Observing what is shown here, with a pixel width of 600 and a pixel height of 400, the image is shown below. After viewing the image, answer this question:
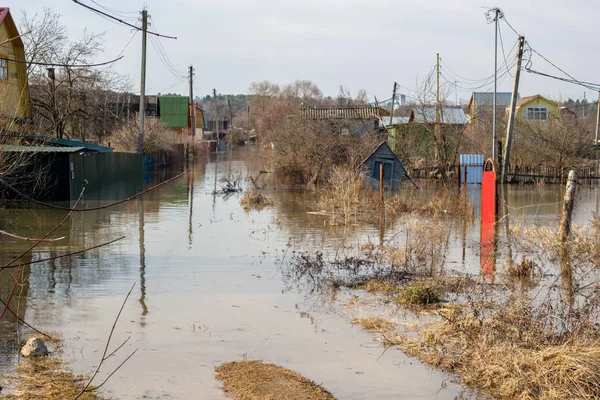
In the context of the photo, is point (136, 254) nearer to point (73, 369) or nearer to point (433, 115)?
point (73, 369)

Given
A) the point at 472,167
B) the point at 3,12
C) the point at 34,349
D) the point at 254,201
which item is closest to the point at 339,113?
the point at 472,167

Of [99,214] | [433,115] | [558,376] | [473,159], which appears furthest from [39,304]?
[433,115]

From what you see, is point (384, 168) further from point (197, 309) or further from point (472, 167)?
point (197, 309)

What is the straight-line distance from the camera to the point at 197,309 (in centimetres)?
1105

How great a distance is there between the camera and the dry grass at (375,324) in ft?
32.5

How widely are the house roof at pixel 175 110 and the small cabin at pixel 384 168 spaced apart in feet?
180

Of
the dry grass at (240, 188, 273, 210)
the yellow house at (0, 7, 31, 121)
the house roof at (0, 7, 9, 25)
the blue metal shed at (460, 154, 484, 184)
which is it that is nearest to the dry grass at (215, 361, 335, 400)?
the dry grass at (240, 188, 273, 210)

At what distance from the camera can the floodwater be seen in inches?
318

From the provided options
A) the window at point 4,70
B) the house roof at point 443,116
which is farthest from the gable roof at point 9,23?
the house roof at point 443,116

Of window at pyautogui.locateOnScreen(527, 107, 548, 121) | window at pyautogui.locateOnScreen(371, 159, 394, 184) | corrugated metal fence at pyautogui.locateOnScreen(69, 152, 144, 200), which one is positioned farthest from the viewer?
window at pyautogui.locateOnScreen(527, 107, 548, 121)

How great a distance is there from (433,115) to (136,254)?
105 ft

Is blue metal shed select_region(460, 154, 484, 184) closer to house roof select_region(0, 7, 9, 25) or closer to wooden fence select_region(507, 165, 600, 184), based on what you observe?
wooden fence select_region(507, 165, 600, 184)

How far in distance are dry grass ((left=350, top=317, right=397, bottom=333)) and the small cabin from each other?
2084 centimetres

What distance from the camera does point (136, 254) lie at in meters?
15.8
